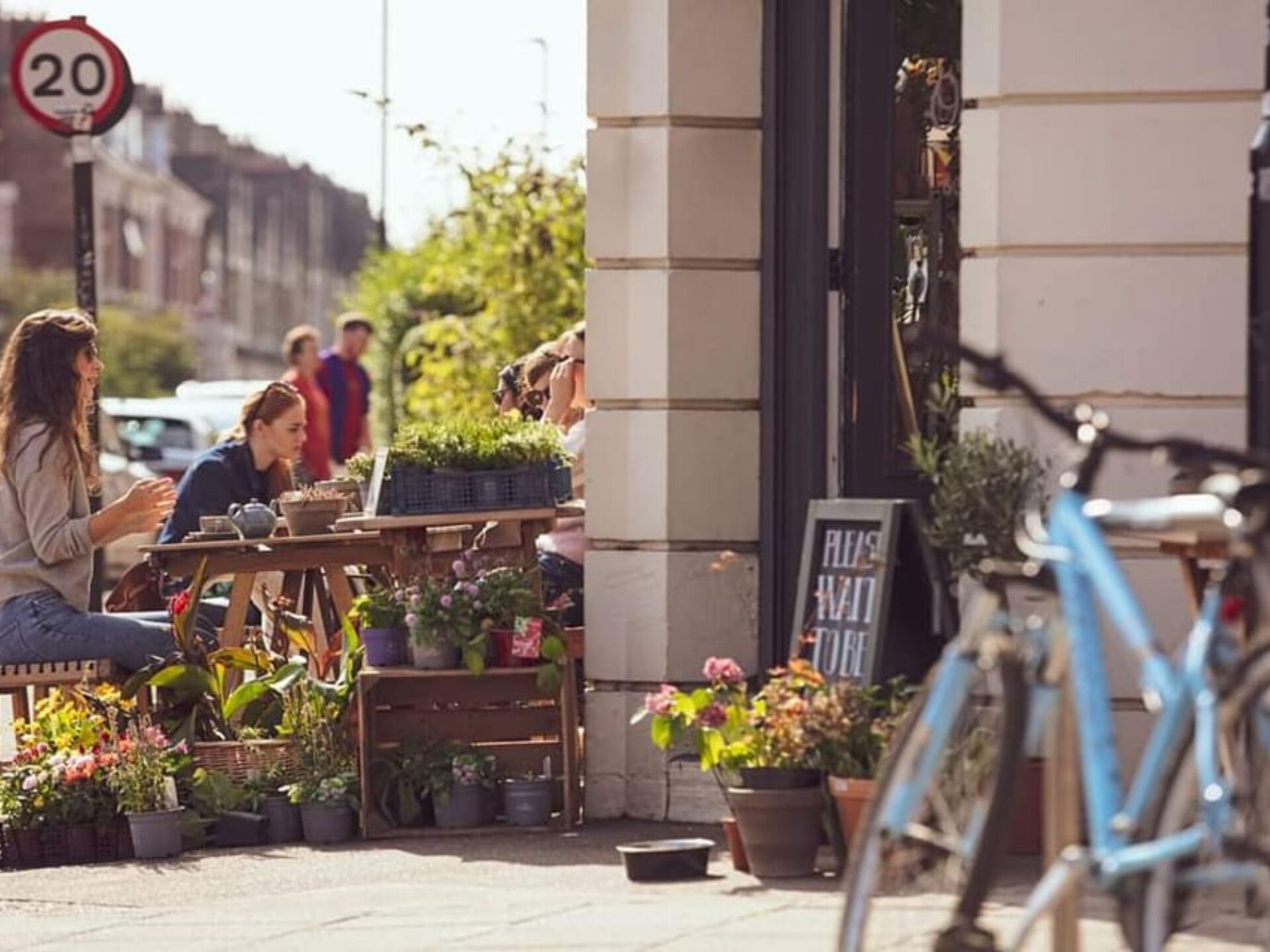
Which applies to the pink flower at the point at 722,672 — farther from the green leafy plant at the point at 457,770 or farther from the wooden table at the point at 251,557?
the wooden table at the point at 251,557

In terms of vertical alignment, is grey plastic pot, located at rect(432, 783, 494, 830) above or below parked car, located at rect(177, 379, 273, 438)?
below

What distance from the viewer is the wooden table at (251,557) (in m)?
11.7

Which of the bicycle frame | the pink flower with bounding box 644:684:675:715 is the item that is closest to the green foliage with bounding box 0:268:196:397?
the pink flower with bounding box 644:684:675:715

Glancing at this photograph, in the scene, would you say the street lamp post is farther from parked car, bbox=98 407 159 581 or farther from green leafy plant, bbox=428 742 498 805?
parked car, bbox=98 407 159 581

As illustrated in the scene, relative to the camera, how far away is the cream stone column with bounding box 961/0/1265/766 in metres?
8.48

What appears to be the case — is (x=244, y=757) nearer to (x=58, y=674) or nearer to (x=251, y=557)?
(x=58, y=674)

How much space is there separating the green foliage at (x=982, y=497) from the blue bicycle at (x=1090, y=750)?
262 cm

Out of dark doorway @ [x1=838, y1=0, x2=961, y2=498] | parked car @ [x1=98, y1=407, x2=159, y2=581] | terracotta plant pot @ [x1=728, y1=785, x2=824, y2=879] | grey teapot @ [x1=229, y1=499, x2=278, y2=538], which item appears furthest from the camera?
parked car @ [x1=98, y1=407, x2=159, y2=581]

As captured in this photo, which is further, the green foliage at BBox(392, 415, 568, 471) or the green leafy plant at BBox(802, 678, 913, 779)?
the green foliage at BBox(392, 415, 568, 471)

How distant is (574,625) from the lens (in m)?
11.0

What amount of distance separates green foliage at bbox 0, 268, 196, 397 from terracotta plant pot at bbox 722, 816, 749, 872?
237 ft

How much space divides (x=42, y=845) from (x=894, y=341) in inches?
125

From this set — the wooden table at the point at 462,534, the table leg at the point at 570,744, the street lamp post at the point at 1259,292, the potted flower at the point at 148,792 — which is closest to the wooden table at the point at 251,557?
the wooden table at the point at 462,534

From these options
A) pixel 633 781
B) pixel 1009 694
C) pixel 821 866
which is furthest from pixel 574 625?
pixel 1009 694
